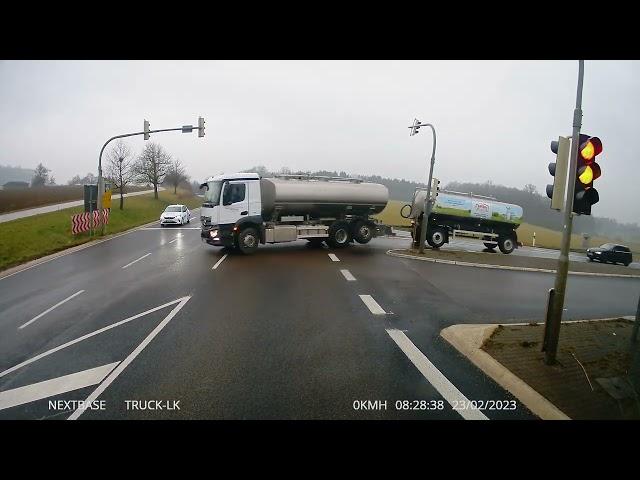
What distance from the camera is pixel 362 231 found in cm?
1845

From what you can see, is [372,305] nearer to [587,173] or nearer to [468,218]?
[587,173]

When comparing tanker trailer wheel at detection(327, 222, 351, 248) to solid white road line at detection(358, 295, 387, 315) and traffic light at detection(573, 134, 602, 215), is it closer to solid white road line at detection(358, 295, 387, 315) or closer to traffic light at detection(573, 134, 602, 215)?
solid white road line at detection(358, 295, 387, 315)

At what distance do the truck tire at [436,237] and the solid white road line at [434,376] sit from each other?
45.6 ft

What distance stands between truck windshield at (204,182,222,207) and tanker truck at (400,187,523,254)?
10391 mm

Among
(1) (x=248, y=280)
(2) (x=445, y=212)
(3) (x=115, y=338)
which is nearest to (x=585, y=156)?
(3) (x=115, y=338)

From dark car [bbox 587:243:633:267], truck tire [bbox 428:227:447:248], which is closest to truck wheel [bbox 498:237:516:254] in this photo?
truck tire [bbox 428:227:447:248]

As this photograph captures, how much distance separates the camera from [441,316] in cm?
752

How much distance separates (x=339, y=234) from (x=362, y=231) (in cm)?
144

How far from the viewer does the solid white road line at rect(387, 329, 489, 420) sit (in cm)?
368

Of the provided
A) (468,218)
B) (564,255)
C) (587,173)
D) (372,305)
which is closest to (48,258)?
(372,305)

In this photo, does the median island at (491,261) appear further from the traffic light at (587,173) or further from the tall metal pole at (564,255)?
the traffic light at (587,173)
